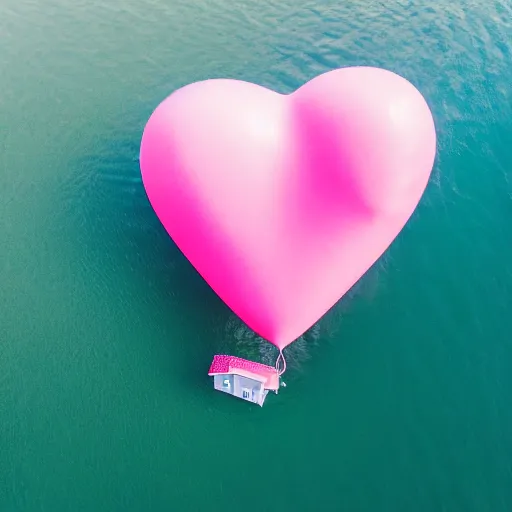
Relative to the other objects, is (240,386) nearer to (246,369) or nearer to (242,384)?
(242,384)

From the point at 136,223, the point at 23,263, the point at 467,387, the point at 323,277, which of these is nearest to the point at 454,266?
the point at 467,387

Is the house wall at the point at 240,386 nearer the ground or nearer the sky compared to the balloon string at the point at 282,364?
nearer the ground

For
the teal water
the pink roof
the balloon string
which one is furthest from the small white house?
the teal water

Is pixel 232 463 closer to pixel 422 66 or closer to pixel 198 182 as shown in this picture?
pixel 198 182

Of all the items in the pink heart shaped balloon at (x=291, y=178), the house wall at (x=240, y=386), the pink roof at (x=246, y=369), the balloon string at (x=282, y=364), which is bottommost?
the house wall at (x=240, y=386)

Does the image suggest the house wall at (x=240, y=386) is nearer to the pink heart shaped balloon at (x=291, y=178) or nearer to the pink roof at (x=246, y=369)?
the pink roof at (x=246, y=369)

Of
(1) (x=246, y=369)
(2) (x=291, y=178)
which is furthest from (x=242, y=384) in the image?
(2) (x=291, y=178)

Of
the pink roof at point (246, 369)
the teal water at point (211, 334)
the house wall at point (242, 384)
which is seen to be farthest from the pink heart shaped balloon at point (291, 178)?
the teal water at point (211, 334)
